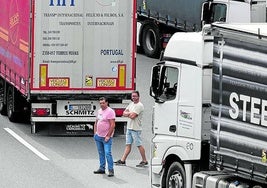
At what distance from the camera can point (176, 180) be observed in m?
19.0

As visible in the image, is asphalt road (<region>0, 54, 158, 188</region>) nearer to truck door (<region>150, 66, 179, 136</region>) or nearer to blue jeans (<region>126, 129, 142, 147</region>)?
blue jeans (<region>126, 129, 142, 147</region>)

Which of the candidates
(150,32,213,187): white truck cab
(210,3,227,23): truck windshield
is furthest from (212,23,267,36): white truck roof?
(210,3,227,23): truck windshield

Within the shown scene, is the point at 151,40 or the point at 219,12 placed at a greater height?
the point at 219,12

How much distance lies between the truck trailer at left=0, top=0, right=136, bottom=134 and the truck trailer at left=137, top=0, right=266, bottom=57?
4.67 metres

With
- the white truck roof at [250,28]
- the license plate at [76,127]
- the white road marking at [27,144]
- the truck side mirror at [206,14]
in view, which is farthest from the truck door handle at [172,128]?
the truck side mirror at [206,14]

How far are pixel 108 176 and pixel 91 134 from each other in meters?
4.58

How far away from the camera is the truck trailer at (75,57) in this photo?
83.4 ft

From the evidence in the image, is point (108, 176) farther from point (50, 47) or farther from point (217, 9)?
point (217, 9)

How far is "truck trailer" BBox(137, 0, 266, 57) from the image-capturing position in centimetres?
3072

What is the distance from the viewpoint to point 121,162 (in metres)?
23.4

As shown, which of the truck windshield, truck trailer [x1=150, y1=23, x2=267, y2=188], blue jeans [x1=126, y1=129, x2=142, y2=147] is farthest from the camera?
the truck windshield

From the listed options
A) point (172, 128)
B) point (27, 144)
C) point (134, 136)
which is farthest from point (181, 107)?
point (27, 144)

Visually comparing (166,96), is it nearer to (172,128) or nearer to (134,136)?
(172,128)

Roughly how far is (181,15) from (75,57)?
10284 mm
